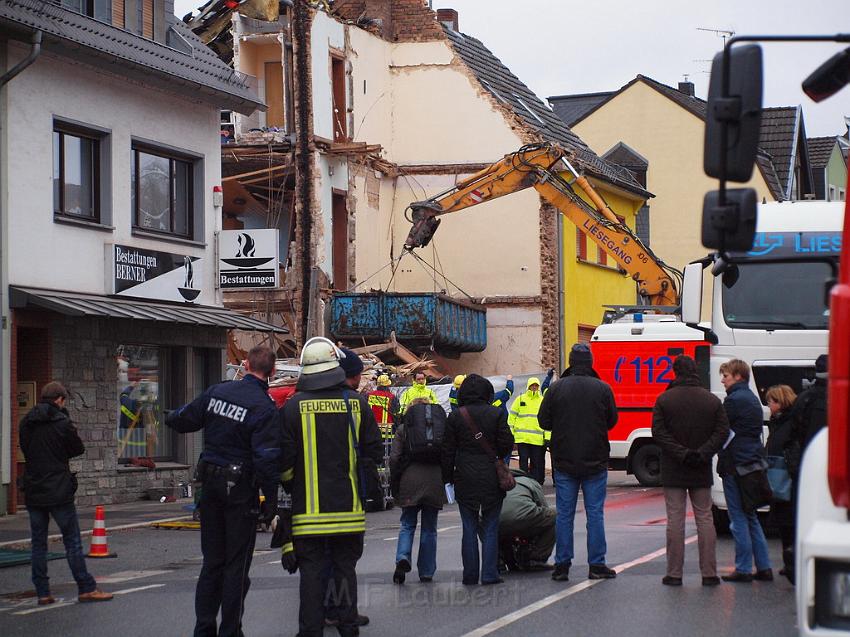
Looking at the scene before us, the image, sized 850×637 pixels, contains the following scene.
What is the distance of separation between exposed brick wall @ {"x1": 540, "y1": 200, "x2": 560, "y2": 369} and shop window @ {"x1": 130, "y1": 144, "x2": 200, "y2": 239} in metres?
13.5

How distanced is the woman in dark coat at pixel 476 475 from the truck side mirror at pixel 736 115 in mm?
6190

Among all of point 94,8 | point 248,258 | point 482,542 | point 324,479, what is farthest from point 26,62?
point 324,479

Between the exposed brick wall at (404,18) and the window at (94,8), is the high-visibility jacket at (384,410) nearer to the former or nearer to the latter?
the window at (94,8)

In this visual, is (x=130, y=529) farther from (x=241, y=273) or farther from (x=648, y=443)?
(x=648, y=443)

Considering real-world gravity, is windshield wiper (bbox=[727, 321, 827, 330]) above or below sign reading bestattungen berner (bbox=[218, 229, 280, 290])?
below

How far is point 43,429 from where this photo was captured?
11281 millimetres

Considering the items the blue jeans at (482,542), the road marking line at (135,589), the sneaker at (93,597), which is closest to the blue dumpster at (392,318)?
the road marking line at (135,589)

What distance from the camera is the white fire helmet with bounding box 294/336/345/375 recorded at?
891cm

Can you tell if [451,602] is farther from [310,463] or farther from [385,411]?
[385,411]

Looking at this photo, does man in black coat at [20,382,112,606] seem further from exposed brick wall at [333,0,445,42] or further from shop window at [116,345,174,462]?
exposed brick wall at [333,0,445,42]

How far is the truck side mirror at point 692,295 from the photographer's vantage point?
14703 mm

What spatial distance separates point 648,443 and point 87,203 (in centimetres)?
948

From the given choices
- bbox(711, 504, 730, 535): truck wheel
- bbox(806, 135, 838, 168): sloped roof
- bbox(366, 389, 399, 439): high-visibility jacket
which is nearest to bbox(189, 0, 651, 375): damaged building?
bbox(366, 389, 399, 439): high-visibility jacket

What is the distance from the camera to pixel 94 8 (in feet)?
71.6
